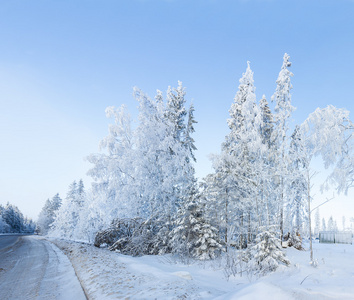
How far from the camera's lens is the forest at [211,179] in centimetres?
1262

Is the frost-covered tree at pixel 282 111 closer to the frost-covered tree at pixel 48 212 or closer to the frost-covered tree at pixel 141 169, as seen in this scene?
the frost-covered tree at pixel 141 169

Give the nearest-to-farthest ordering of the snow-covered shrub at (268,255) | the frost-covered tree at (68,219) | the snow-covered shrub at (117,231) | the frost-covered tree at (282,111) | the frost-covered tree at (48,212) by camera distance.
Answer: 1. the snow-covered shrub at (268,255)
2. the snow-covered shrub at (117,231)
3. the frost-covered tree at (282,111)
4. the frost-covered tree at (68,219)
5. the frost-covered tree at (48,212)

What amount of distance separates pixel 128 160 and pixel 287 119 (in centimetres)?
1391

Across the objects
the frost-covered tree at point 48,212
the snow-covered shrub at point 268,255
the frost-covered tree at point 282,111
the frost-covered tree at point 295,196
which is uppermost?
the frost-covered tree at point 282,111

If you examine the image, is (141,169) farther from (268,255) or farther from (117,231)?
(268,255)

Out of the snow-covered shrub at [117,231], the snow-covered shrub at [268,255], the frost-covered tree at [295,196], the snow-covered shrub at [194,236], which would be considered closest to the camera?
the snow-covered shrub at [268,255]

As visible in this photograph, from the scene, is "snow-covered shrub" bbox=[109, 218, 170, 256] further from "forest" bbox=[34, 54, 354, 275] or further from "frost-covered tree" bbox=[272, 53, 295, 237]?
"frost-covered tree" bbox=[272, 53, 295, 237]

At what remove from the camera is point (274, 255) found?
9859 mm

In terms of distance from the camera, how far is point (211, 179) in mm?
16828

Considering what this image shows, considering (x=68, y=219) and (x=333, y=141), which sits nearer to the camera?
(x=333, y=141)

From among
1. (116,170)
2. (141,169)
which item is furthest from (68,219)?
(141,169)

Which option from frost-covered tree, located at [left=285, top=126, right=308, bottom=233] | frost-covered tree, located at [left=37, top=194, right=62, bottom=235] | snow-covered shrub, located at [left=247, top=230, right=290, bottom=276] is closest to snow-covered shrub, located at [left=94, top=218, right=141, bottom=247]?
snow-covered shrub, located at [left=247, top=230, right=290, bottom=276]

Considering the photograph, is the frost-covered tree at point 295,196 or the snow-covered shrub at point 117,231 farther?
the frost-covered tree at point 295,196

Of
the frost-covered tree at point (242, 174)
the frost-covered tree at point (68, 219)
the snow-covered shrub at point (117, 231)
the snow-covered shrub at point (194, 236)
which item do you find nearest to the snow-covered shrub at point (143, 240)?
the snow-covered shrub at point (117, 231)
